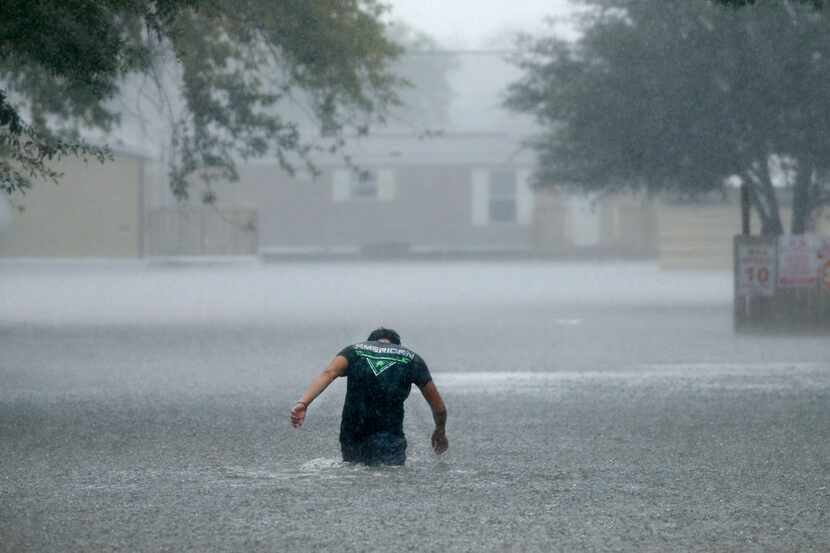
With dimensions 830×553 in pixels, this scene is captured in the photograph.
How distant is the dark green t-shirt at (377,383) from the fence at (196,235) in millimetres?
44349

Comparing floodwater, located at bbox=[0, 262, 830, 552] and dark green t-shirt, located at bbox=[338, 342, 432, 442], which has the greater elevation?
dark green t-shirt, located at bbox=[338, 342, 432, 442]

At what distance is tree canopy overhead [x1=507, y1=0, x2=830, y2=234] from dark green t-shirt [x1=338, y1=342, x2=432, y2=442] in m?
15.1

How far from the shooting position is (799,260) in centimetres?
2398

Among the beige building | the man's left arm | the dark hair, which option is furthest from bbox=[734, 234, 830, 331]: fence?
the beige building

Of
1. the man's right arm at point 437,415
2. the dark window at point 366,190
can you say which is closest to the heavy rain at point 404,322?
the man's right arm at point 437,415

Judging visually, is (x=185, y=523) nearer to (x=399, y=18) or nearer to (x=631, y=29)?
(x=631, y=29)

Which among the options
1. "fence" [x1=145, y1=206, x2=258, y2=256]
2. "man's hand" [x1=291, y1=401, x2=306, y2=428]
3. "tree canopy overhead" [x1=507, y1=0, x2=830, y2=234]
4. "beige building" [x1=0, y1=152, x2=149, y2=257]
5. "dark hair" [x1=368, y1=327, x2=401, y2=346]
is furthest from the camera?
"fence" [x1=145, y1=206, x2=258, y2=256]

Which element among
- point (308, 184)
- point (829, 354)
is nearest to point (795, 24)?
point (829, 354)

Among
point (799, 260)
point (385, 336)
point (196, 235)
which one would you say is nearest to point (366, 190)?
point (196, 235)

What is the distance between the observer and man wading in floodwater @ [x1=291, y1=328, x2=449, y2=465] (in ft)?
34.6

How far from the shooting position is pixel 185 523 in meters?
8.61

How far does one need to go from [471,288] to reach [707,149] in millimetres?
13384

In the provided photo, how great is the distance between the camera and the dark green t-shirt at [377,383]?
10531mm

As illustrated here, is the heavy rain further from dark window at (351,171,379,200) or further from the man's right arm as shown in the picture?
dark window at (351,171,379,200)
